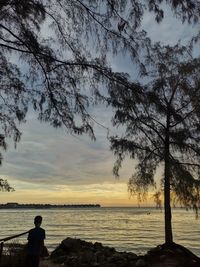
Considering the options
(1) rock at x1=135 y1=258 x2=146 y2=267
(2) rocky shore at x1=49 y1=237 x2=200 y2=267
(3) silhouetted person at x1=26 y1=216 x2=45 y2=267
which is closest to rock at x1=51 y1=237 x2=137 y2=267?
(2) rocky shore at x1=49 y1=237 x2=200 y2=267

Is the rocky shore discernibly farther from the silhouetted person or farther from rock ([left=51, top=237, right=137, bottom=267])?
the silhouetted person

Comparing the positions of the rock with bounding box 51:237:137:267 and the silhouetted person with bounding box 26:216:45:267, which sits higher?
the silhouetted person with bounding box 26:216:45:267

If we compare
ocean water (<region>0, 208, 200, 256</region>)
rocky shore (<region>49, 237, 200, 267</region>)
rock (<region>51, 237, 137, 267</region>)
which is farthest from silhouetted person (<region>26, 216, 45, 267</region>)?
ocean water (<region>0, 208, 200, 256</region>)

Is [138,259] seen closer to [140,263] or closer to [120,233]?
[140,263]

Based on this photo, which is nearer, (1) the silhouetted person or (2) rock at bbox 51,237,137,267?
(1) the silhouetted person

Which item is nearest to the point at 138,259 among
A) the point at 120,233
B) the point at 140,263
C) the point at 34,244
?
the point at 140,263

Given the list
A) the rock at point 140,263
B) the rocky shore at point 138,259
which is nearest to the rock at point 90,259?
the rocky shore at point 138,259

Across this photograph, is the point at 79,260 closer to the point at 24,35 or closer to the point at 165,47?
the point at 165,47

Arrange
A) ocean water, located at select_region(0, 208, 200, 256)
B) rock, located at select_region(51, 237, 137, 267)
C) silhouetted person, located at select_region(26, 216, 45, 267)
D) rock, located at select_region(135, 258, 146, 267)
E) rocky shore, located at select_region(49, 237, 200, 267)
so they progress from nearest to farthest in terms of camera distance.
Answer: silhouetted person, located at select_region(26, 216, 45, 267)
rocky shore, located at select_region(49, 237, 200, 267)
rock, located at select_region(135, 258, 146, 267)
rock, located at select_region(51, 237, 137, 267)
ocean water, located at select_region(0, 208, 200, 256)

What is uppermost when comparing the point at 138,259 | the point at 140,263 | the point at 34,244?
the point at 34,244

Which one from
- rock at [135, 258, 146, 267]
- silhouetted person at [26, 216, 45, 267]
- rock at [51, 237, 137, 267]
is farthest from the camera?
rock at [51, 237, 137, 267]

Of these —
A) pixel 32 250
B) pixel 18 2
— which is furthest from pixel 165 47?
pixel 18 2

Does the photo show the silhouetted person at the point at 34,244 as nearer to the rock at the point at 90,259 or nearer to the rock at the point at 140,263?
the rock at the point at 140,263

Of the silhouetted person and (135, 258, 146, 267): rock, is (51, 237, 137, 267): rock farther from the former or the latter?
the silhouetted person
